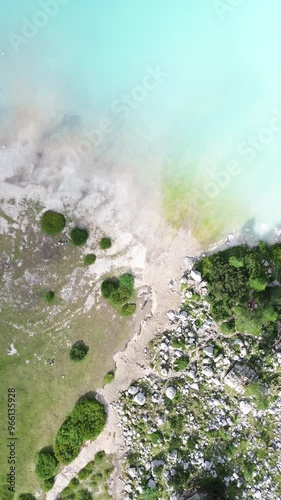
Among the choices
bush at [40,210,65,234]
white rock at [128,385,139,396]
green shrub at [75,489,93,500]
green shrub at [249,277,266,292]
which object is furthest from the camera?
green shrub at [75,489,93,500]

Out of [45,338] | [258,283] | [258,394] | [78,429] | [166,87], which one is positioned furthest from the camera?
[166,87]

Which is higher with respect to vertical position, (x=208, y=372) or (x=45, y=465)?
(x=208, y=372)

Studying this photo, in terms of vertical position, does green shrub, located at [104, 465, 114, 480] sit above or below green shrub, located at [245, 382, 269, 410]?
below

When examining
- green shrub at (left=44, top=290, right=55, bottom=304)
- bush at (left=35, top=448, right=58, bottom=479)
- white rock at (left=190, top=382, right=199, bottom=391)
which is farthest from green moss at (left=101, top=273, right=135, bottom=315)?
bush at (left=35, top=448, right=58, bottom=479)

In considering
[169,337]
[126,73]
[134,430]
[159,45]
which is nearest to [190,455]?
[134,430]

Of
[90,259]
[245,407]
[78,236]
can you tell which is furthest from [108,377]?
[78,236]

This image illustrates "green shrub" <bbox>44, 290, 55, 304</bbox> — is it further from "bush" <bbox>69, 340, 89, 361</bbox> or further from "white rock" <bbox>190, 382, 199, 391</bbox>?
"white rock" <bbox>190, 382, 199, 391</bbox>

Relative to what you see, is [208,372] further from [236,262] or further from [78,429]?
[78,429]

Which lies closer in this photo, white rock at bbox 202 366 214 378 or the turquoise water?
white rock at bbox 202 366 214 378
